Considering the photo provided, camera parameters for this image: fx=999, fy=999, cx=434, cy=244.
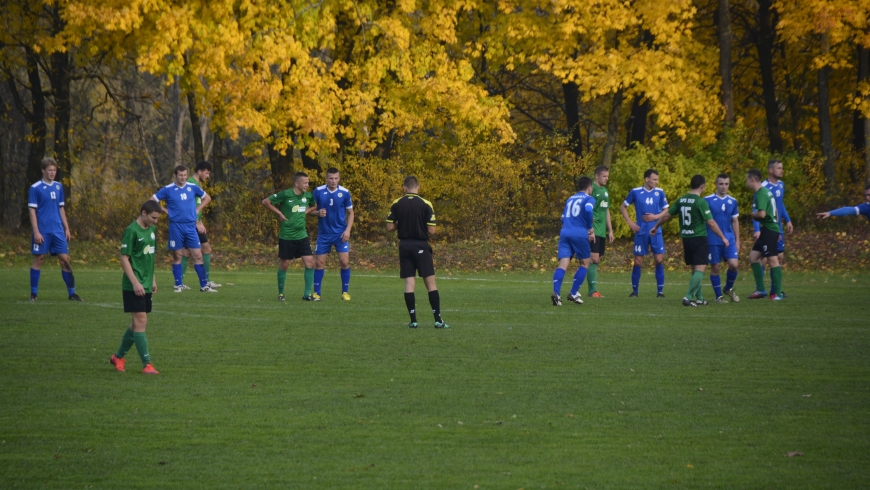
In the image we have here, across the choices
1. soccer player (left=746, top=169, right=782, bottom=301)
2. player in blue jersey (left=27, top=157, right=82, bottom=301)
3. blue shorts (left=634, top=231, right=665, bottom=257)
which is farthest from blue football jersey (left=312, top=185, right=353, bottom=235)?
soccer player (left=746, top=169, right=782, bottom=301)

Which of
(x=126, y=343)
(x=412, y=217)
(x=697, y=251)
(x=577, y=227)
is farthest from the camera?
(x=577, y=227)

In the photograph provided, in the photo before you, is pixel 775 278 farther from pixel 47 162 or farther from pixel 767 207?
pixel 47 162

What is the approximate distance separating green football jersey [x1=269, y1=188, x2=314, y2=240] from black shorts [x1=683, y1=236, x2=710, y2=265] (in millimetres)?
6081

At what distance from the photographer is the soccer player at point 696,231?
14.7 metres

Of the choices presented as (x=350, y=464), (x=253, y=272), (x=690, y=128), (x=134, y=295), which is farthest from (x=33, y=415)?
(x=690, y=128)

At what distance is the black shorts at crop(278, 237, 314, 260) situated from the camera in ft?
53.0

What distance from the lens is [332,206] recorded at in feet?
52.3

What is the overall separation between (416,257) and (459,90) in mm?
14638

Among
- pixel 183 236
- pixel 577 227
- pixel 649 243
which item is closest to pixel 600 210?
pixel 649 243

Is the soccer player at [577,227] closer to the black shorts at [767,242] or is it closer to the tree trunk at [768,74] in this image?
the black shorts at [767,242]

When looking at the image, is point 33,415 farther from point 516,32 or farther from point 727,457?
point 516,32

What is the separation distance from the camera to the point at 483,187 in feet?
90.6

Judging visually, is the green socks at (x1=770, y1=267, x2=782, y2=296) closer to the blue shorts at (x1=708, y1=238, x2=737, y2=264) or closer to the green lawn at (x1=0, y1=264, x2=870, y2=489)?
the blue shorts at (x1=708, y1=238, x2=737, y2=264)

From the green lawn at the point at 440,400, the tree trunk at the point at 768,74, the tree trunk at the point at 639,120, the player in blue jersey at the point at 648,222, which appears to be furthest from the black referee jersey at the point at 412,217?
the tree trunk at the point at 768,74
